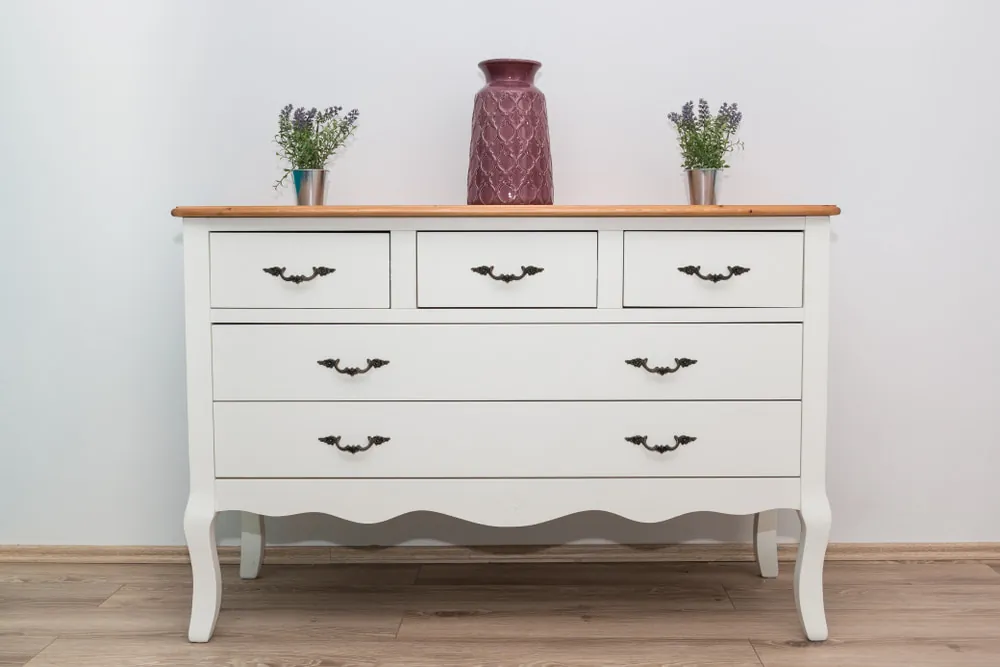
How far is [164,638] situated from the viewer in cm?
186

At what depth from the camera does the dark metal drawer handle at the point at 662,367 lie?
1.76 m

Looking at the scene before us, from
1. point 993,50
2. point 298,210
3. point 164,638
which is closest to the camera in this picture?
point 298,210

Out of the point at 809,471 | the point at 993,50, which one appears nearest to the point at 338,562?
the point at 809,471

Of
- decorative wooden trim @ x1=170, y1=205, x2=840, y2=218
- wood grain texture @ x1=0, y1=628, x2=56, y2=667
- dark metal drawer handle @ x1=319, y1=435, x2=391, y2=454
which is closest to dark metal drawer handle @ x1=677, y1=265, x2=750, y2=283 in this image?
decorative wooden trim @ x1=170, y1=205, x2=840, y2=218

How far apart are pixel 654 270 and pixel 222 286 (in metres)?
0.84

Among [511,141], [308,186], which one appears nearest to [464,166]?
[511,141]

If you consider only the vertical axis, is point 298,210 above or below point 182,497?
above

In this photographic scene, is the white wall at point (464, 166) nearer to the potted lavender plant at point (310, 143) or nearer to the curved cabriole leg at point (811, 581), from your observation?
the potted lavender plant at point (310, 143)

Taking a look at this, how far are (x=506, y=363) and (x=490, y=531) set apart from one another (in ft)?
2.42

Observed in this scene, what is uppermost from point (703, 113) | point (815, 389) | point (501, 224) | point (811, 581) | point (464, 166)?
point (703, 113)

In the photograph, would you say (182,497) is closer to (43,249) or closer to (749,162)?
(43,249)

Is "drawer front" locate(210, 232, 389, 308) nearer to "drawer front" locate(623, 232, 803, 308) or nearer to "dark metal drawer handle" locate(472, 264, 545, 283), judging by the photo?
"dark metal drawer handle" locate(472, 264, 545, 283)

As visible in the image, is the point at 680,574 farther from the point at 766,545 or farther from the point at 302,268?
the point at 302,268

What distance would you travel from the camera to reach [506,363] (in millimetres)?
1765
